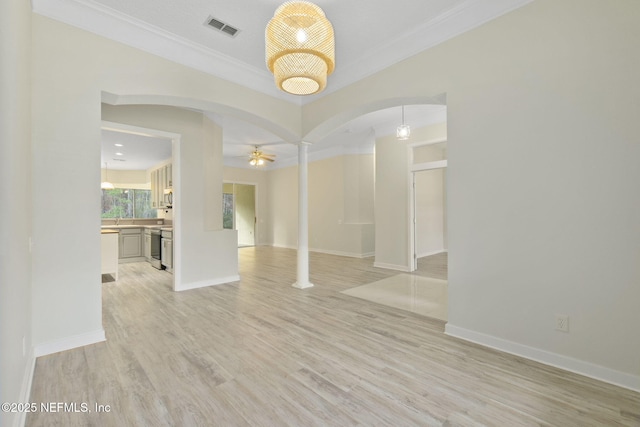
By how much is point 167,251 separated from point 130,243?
2.28m

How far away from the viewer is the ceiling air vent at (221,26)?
111 inches

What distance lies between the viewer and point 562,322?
220 cm

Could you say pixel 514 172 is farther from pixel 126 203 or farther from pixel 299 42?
pixel 126 203

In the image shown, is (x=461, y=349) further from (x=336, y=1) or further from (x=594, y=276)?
(x=336, y=1)

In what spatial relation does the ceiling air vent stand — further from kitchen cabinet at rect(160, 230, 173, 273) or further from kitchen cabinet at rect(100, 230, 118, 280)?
kitchen cabinet at rect(100, 230, 118, 280)

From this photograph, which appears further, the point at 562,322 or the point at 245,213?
the point at 245,213

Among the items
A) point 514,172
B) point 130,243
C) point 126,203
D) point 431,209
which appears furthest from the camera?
point 126,203

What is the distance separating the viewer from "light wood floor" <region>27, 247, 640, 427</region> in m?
1.68

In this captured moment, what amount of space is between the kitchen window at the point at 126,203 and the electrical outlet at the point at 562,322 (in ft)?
34.6

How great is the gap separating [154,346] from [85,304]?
770 millimetres

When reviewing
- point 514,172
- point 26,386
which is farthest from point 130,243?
point 514,172

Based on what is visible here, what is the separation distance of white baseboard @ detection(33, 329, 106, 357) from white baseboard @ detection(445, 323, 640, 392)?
3.44 m

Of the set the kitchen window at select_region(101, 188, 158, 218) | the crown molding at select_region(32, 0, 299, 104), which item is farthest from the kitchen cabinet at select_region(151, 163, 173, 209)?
the crown molding at select_region(32, 0, 299, 104)

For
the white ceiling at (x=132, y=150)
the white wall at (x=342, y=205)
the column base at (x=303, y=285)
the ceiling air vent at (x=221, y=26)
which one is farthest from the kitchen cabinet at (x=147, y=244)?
the ceiling air vent at (x=221, y=26)
